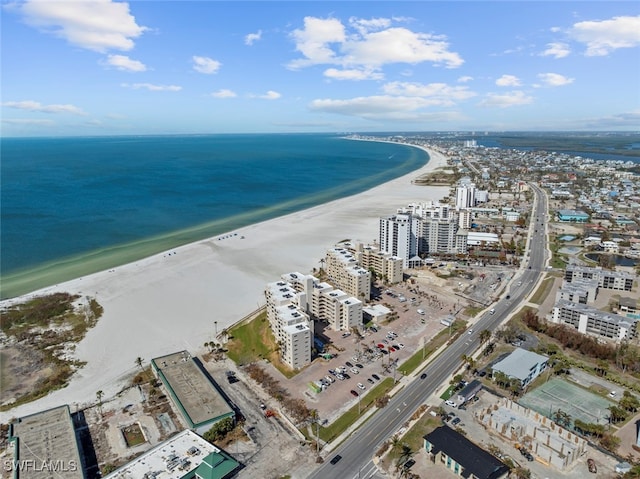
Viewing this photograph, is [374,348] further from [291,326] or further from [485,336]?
[485,336]

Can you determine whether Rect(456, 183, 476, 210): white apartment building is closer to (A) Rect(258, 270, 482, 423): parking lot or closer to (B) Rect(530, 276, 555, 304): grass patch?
(B) Rect(530, 276, 555, 304): grass patch

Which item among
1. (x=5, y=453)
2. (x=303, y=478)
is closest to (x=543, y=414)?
(x=303, y=478)

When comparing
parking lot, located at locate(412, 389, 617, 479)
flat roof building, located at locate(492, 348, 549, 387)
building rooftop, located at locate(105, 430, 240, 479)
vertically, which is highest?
flat roof building, located at locate(492, 348, 549, 387)

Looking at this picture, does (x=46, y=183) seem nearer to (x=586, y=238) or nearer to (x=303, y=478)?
(x=303, y=478)

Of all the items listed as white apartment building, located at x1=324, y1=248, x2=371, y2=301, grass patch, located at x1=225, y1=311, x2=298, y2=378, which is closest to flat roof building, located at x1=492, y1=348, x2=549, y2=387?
white apartment building, located at x1=324, y1=248, x2=371, y2=301

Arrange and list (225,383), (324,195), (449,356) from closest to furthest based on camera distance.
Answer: (225,383)
(449,356)
(324,195)

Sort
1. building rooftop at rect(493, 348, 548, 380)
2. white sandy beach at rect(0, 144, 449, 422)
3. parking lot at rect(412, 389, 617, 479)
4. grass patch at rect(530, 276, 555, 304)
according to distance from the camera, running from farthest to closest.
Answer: grass patch at rect(530, 276, 555, 304), white sandy beach at rect(0, 144, 449, 422), building rooftop at rect(493, 348, 548, 380), parking lot at rect(412, 389, 617, 479)
